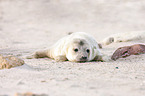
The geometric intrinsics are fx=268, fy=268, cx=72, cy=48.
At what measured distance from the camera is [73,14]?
67.9ft

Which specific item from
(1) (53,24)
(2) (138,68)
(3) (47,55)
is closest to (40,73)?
(2) (138,68)

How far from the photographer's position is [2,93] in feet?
10.5

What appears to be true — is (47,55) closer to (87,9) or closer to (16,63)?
(16,63)

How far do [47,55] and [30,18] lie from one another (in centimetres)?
1383

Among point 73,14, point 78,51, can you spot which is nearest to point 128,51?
point 78,51

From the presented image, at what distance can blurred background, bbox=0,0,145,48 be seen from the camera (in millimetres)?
18203

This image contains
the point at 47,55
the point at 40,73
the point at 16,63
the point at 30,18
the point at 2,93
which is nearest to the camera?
the point at 2,93

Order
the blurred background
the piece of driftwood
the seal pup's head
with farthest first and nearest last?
1. the blurred background
2. the piece of driftwood
3. the seal pup's head

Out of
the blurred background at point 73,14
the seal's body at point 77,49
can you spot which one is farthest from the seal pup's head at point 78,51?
the blurred background at point 73,14

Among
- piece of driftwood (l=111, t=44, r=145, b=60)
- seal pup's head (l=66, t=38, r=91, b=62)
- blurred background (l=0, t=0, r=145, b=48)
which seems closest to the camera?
seal pup's head (l=66, t=38, r=91, b=62)

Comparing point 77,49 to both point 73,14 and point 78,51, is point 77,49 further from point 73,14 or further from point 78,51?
point 73,14

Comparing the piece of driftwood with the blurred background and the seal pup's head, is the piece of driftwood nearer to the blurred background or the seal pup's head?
the seal pup's head

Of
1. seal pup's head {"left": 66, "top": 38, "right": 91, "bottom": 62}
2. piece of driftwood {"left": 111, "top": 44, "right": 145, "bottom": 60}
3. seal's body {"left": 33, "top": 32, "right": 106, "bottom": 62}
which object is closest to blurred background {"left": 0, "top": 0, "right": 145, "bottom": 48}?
piece of driftwood {"left": 111, "top": 44, "right": 145, "bottom": 60}

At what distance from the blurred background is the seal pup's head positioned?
1140 centimetres
